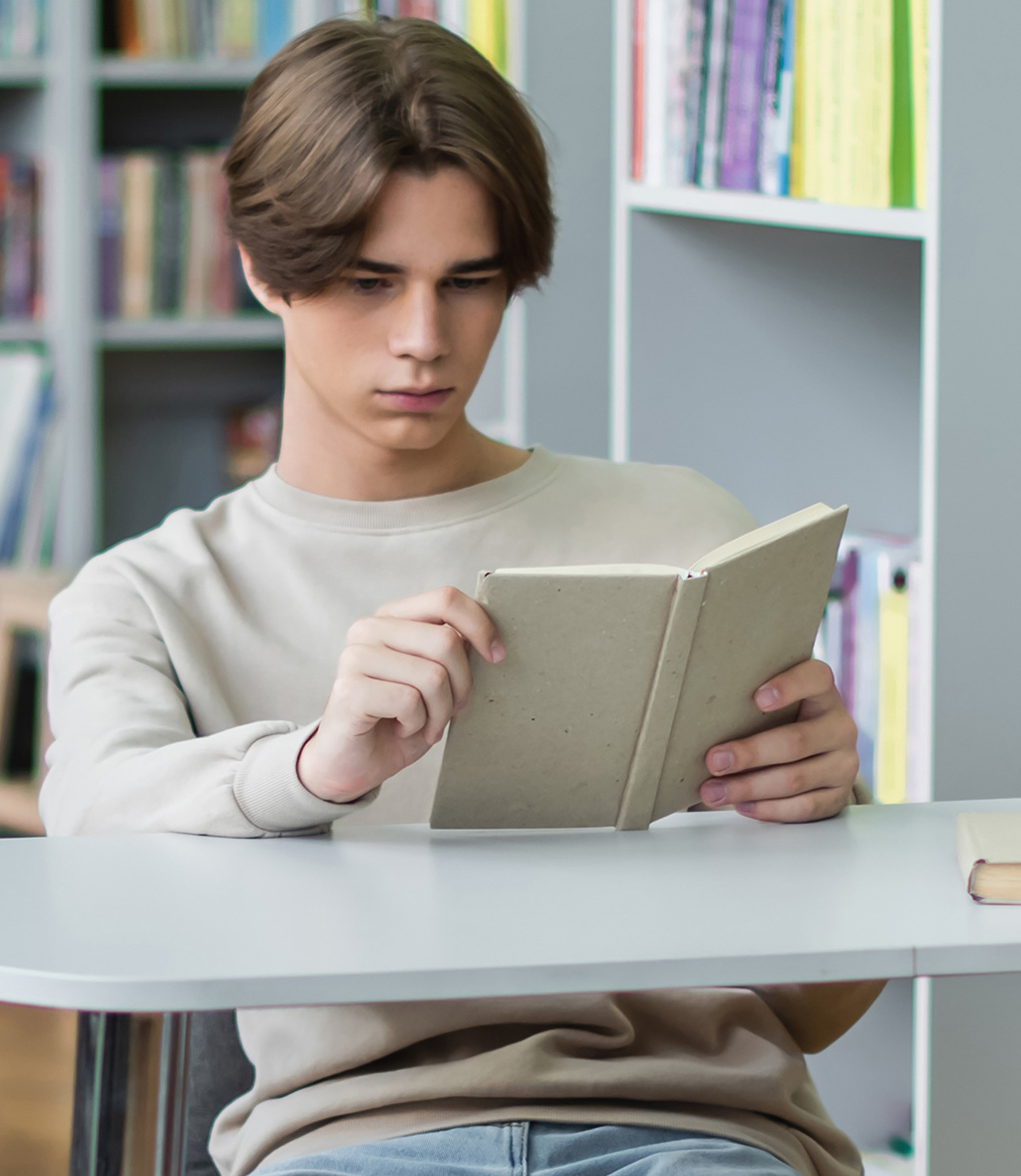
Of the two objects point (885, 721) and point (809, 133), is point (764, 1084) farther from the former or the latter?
point (809, 133)

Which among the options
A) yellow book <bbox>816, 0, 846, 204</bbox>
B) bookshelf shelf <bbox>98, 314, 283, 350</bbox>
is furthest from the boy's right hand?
bookshelf shelf <bbox>98, 314, 283, 350</bbox>

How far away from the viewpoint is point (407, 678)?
32.3 inches

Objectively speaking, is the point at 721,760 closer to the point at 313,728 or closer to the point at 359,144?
the point at 313,728

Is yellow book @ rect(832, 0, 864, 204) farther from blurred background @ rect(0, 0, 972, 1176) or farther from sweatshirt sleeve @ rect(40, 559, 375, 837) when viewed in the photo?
sweatshirt sleeve @ rect(40, 559, 375, 837)

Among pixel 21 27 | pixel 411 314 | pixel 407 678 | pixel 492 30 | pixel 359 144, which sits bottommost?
pixel 407 678

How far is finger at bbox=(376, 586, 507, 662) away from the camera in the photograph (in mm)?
792

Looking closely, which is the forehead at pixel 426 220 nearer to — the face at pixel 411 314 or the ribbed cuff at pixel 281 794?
the face at pixel 411 314

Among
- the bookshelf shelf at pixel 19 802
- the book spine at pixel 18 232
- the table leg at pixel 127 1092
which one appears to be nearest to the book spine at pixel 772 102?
the table leg at pixel 127 1092

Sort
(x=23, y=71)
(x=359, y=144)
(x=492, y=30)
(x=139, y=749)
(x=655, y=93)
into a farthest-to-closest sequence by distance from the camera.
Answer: (x=23, y=71) → (x=492, y=30) → (x=655, y=93) → (x=359, y=144) → (x=139, y=749)

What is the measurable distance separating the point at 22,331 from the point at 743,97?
1.83 metres

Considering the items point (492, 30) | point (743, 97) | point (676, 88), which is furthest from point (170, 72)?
point (743, 97)

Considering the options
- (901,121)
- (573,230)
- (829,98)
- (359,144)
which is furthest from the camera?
(573,230)

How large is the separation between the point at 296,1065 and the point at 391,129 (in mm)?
634

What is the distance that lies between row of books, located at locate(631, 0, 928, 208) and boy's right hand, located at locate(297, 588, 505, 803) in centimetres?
70
